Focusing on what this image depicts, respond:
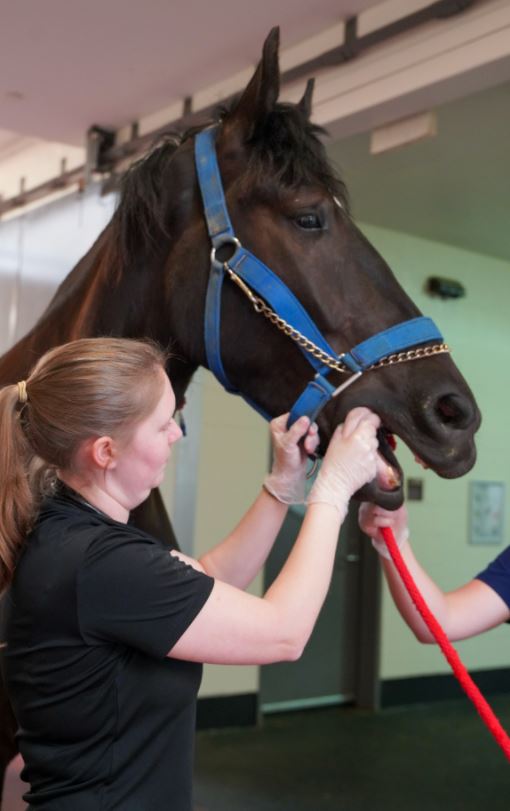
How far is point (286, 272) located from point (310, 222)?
3.6 inches

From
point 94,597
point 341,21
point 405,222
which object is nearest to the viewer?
point 94,597

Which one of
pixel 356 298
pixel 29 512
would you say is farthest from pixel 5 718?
pixel 356 298

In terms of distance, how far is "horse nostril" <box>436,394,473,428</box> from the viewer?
1244 millimetres

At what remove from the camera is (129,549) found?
1044 millimetres

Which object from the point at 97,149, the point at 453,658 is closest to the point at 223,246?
the point at 453,658

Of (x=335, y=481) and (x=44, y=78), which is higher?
(x=44, y=78)

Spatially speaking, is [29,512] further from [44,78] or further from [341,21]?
[44,78]

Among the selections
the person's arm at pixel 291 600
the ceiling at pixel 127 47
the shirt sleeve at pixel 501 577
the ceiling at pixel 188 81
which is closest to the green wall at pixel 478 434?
the ceiling at pixel 188 81

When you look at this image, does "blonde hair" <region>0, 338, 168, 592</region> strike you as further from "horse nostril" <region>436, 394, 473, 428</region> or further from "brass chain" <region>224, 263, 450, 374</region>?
"horse nostril" <region>436, 394, 473, 428</region>

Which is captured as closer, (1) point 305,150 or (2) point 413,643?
(1) point 305,150

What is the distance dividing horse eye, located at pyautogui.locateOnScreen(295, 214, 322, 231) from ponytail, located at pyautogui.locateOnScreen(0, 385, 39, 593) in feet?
1.78

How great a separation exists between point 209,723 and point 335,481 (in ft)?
12.2

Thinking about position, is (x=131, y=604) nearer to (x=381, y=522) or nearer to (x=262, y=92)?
(x=381, y=522)

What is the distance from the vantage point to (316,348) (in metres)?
1.36
